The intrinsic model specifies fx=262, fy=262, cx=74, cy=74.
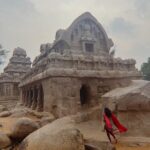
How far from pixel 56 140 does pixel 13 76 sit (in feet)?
86.1

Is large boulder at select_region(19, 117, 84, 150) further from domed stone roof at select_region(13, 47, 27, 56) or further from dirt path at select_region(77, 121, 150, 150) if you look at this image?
domed stone roof at select_region(13, 47, 27, 56)

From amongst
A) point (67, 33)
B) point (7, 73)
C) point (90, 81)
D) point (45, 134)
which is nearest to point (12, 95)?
point (7, 73)

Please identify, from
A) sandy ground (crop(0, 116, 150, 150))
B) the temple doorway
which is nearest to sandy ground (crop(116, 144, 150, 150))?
sandy ground (crop(0, 116, 150, 150))

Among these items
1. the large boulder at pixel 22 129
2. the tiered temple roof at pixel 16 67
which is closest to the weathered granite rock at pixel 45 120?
the large boulder at pixel 22 129

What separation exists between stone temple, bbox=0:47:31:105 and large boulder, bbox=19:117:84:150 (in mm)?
21305

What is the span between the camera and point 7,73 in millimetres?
32906

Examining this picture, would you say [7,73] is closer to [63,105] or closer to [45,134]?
[63,105]

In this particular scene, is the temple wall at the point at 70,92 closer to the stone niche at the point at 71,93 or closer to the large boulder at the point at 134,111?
the stone niche at the point at 71,93

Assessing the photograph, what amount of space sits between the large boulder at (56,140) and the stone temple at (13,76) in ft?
69.9

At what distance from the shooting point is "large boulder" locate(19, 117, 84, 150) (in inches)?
274

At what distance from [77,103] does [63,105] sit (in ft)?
2.70

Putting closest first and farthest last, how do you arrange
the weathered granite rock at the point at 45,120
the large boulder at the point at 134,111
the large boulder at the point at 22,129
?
1. the large boulder at the point at 22,129
2. the large boulder at the point at 134,111
3. the weathered granite rock at the point at 45,120

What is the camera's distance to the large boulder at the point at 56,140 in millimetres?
6949

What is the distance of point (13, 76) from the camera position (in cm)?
3225
